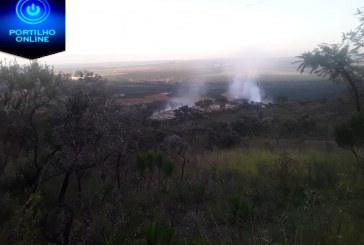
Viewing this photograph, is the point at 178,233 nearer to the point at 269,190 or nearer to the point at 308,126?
the point at 269,190

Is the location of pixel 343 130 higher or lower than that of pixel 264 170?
higher

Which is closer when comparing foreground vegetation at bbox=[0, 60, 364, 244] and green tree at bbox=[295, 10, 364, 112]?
foreground vegetation at bbox=[0, 60, 364, 244]

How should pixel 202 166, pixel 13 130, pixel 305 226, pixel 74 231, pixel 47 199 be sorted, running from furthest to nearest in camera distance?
pixel 202 166 → pixel 13 130 → pixel 47 199 → pixel 74 231 → pixel 305 226

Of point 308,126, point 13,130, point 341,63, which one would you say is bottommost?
point 308,126

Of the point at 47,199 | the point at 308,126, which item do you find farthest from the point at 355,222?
the point at 308,126

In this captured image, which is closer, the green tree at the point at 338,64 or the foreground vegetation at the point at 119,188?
the foreground vegetation at the point at 119,188

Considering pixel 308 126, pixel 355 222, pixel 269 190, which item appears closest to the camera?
pixel 355 222

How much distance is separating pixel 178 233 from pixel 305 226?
2.19 meters

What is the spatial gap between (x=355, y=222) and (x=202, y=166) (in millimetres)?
7532

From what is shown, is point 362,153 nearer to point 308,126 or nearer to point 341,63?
point 341,63

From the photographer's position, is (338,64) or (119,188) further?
(338,64)

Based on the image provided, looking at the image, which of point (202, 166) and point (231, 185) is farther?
point (202, 166)

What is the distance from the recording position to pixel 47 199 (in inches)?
327

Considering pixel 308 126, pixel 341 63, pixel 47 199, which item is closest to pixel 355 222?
pixel 47 199
